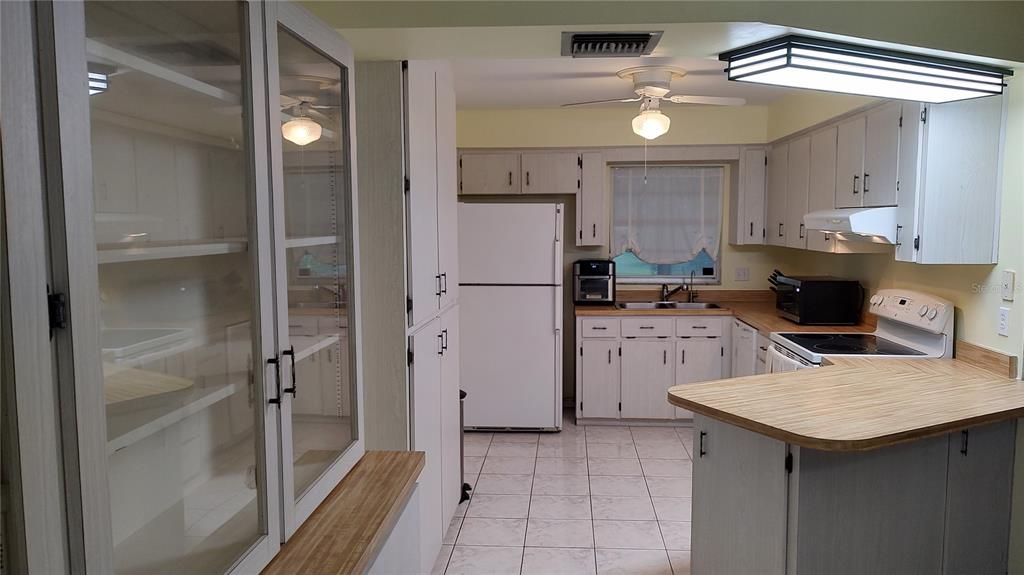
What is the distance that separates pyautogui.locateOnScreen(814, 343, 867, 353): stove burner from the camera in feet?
12.5

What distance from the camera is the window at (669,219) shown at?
5906mm

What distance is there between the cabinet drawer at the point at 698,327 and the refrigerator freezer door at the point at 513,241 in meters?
1.00

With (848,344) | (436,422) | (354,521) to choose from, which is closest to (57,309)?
(354,521)

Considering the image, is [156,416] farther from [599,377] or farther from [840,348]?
[599,377]

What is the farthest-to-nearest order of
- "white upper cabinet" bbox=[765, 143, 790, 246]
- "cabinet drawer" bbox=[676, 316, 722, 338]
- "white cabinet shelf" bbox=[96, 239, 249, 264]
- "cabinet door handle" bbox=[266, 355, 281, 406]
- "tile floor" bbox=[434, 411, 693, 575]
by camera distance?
1. "cabinet drawer" bbox=[676, 316, 722, 338]
2. "white upper cabinet" bbox=[765, 143, 790, 246]
3. "tile floor" bbox=[434, 411, 693, 575]
4. "cabinet door handle" bbox=[266, 355, 281, 406]
5. "white cabinet shelf" bbox=[96, 239, 249, 264]

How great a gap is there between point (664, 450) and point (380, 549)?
3567mm

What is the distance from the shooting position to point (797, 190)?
488 centimetres

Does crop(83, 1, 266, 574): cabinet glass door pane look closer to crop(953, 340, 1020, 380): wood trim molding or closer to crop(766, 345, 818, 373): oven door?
crop(953, 340, 1020, 380): wood trim molding

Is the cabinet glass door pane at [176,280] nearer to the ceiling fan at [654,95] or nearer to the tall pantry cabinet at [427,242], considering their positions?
the tall pantry cabinet at [427,242]

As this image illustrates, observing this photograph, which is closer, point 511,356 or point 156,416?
point 156,416

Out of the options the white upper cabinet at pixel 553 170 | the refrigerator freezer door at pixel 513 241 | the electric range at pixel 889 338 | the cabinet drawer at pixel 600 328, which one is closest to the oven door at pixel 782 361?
the electric range at pixel 889 338

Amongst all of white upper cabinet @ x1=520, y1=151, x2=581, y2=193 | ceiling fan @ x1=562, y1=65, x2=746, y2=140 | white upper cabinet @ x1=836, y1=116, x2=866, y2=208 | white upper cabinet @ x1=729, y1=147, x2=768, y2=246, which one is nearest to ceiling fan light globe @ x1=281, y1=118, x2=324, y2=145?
ceiling fan @ x1=562, y1=65, x2=746, y2=140

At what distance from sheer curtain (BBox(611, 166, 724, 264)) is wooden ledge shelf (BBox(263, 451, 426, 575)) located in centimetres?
416

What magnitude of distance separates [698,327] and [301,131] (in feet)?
13.8
